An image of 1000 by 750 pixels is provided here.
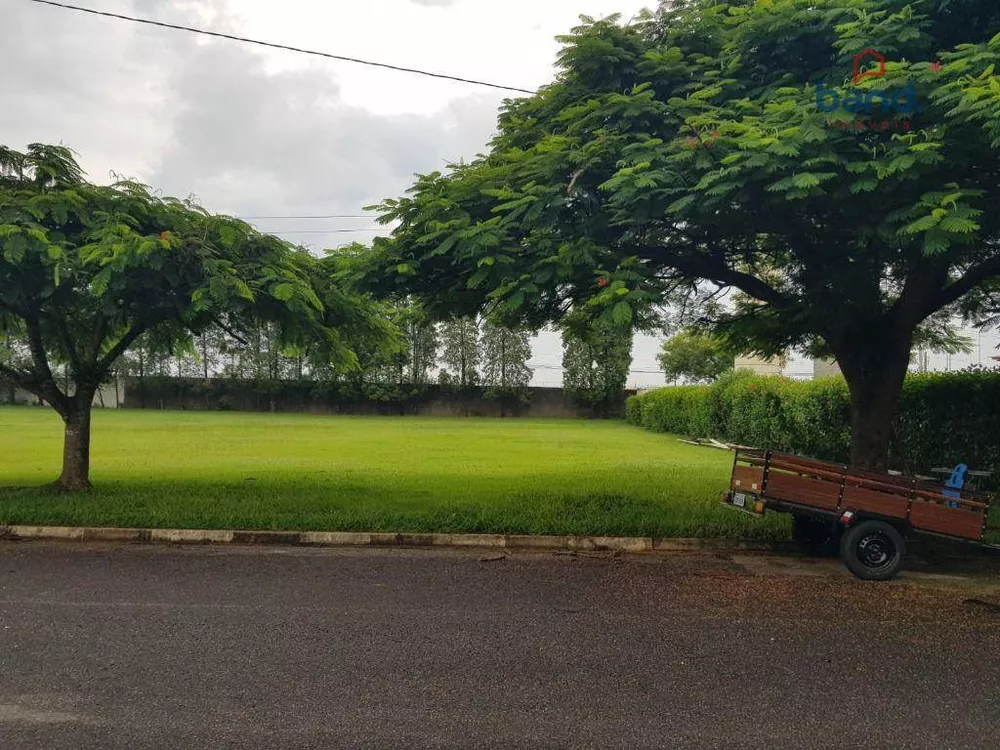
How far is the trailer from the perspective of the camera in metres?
6.42

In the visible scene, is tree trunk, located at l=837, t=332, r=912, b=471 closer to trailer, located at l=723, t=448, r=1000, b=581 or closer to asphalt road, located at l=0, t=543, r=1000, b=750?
trailer, located at l=723, t=448, r=1000, b=581

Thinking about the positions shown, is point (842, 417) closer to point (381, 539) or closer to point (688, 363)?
point (381, 539)

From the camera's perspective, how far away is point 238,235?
30.0ft

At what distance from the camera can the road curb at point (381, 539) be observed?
7754mm

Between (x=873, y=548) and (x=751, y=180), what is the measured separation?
11.7 feet

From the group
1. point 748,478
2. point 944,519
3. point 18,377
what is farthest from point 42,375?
point 944,519

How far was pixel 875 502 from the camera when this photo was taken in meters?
6.48

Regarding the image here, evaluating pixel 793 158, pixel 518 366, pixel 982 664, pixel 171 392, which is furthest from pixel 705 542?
pixel 171 392

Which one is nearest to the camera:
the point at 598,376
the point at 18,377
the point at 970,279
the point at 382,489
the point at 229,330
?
the point at 970,279

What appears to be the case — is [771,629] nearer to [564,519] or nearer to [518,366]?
[564,519]

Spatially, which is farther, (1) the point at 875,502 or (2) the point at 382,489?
(2) the point at 382,489

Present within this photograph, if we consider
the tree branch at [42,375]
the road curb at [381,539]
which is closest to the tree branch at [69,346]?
the tree branch at [42,375]

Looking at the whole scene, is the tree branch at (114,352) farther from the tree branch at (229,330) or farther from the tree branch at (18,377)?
the tree branch at (229,330)

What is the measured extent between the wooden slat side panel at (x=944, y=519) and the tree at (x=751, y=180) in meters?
2.25
